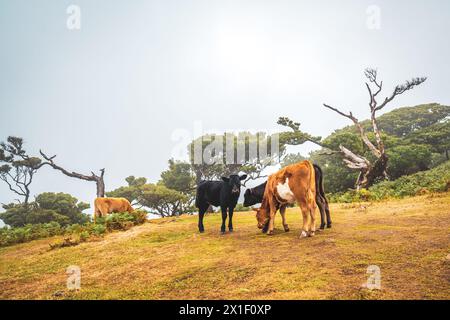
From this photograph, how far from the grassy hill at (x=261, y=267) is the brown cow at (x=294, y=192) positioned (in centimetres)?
49

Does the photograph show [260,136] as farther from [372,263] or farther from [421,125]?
[372,263]

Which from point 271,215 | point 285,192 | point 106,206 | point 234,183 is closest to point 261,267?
point 285,192

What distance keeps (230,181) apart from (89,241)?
5074 mm

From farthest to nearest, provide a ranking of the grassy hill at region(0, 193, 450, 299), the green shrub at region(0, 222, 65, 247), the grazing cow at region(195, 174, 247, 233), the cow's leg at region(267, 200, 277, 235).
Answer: the green shrub at region(0, 222, 65, 247) < the grazing cow at region(195, 174, 247, 233) < the cow's leg at region(267, 200, 277, 235) < the grassy hill at region(0, 193, 450, 299)

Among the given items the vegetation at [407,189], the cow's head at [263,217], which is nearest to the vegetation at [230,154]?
the vegetation at [407,189]

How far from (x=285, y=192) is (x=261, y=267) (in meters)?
3.05

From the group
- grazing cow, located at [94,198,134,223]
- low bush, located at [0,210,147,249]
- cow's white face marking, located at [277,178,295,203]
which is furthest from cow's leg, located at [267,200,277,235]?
grazing cow, located at [94,198,134,223]

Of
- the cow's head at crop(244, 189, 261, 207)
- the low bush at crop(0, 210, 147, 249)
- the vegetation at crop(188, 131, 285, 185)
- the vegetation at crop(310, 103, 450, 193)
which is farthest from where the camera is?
the vegetation at crop(188, 131, 285, 185)

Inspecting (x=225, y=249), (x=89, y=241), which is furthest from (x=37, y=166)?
(x=225, y=249)

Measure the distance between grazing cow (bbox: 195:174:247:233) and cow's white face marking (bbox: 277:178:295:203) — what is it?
1.64m

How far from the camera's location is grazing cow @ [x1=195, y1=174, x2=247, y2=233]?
30.4 ft

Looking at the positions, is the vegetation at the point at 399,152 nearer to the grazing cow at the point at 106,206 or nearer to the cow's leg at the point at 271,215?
the grazing cow at the point at 106,206

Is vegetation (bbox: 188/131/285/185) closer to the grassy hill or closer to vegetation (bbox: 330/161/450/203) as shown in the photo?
vegetation (bbox: 330/161/450/203)
